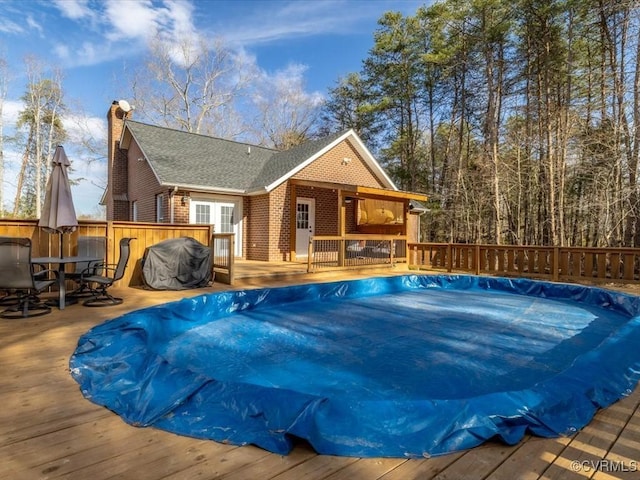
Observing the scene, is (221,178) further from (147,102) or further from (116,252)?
(147,102)

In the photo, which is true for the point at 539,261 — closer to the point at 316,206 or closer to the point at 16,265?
the point at 316,206

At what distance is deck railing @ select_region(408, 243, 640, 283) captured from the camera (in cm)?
876

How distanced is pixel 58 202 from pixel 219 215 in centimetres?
642

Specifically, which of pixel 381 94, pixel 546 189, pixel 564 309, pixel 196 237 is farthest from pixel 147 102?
pixel 564 309

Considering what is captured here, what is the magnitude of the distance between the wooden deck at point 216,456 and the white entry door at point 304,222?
10058mm

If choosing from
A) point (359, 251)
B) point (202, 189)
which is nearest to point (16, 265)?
point (202, 189)

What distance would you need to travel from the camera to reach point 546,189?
15.8m

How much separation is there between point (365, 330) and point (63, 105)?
89.1ft

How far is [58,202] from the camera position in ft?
17.7

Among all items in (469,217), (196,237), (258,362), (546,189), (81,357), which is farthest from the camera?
(469,217)

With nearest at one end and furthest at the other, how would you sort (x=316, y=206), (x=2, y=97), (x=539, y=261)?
(x=539, y=261) → (x=316, y=206) → (x=2, y=97)

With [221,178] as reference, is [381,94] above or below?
above

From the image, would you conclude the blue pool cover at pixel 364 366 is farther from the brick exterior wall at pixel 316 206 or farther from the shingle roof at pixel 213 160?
the shingle roof at pixel 213 160

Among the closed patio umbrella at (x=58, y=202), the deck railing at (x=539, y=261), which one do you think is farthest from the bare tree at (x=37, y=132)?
the deck railing at (x=539, y=261)
